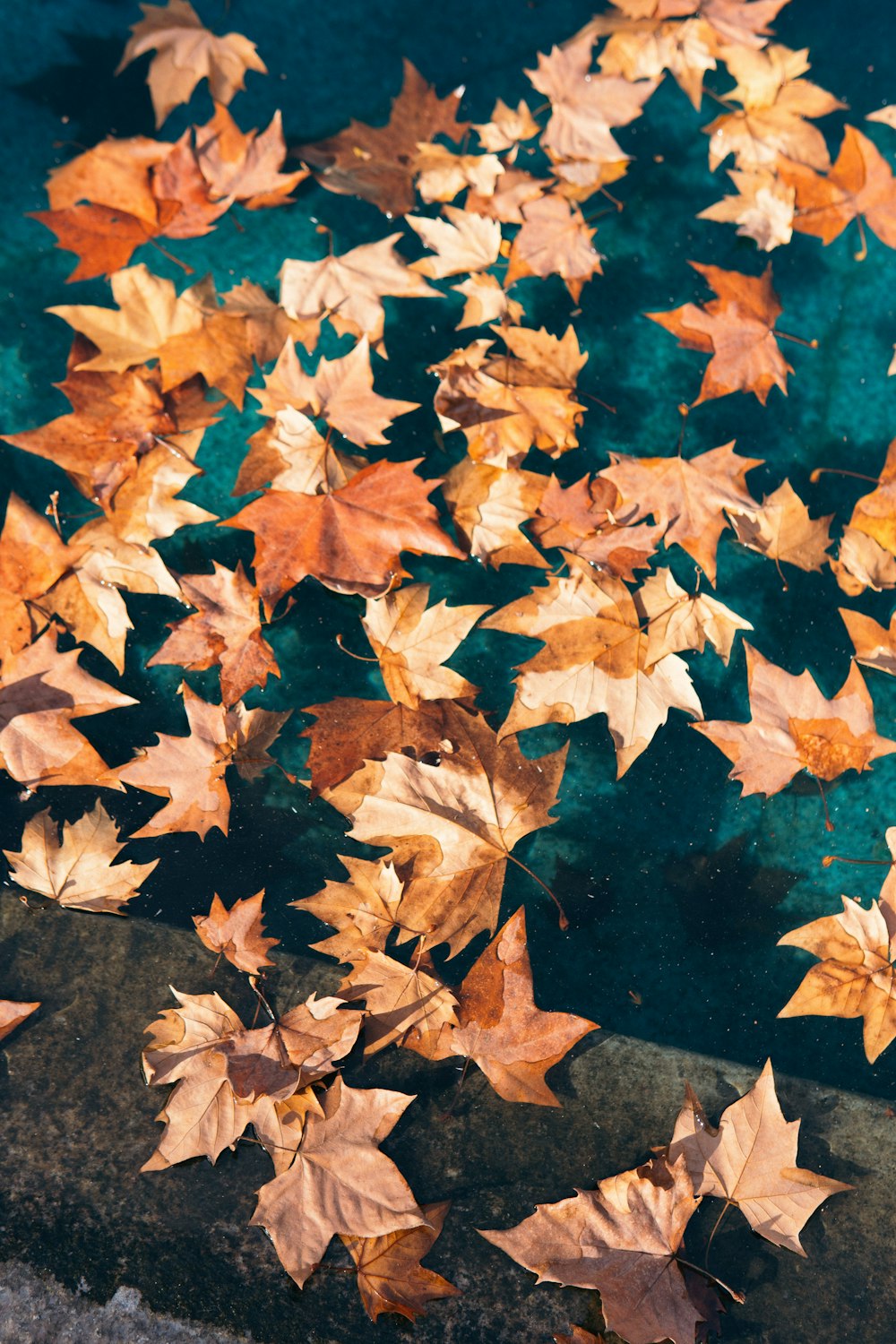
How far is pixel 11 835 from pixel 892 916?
1690mm

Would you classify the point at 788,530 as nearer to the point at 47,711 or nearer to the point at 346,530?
the point at 346,530

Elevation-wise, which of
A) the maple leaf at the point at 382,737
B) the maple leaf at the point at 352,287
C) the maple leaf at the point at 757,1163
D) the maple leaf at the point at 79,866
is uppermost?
the maple leaf at the point at 352,287

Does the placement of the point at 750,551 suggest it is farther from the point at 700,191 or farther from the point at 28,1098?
the point at 28,1098

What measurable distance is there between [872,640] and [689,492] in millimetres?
496

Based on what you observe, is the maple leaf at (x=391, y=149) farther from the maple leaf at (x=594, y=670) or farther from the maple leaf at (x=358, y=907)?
the maple leaf at (x=358, y=907)

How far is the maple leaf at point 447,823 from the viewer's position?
1.52 meters

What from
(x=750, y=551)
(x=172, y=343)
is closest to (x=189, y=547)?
(x=172, y=343)

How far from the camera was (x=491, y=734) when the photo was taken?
1630 millimetres

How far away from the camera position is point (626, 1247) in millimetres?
1370

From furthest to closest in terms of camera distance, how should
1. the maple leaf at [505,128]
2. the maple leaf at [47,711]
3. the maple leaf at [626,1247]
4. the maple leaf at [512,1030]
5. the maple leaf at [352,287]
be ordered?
the maple leaf at [505,128], the maple leaf at [352,287], the maple leaf at [47,711], the maple leaf at [512,1030], the maple leaf at [626,1247]

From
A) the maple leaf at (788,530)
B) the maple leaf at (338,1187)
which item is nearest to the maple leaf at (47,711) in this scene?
the maple leaf at (338,1187)

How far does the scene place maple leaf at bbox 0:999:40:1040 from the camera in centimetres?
149

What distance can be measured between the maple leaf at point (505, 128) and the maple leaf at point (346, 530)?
0.89 meters

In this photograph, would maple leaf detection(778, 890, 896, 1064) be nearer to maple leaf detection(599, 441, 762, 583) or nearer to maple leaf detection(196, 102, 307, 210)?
maple leaf detection(599, 441, 762, 583)
